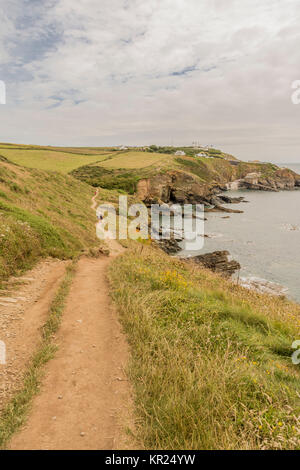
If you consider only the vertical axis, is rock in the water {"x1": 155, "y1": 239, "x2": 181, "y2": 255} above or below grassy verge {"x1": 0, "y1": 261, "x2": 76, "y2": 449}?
below

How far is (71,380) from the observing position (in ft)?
15.0

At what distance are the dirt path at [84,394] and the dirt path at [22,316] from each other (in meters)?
0.59

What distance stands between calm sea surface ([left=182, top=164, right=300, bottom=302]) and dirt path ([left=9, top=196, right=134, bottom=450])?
1862cm

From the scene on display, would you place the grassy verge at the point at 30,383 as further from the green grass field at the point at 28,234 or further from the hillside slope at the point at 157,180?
the hillside slope at the point at 157,180

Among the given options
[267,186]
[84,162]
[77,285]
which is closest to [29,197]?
[77,285]

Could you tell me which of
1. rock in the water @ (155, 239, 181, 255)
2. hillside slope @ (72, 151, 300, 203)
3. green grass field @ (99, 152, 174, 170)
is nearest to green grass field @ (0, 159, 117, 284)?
rock in the water @ (155, 239, 181, 255)

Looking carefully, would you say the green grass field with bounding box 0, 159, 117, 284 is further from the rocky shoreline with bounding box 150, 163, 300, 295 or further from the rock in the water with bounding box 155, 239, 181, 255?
the rocky shoreline with bounding box 150, 163, 300, 295

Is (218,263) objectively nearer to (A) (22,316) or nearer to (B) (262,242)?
(B) (262,242)

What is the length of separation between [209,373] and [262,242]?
36411 mm

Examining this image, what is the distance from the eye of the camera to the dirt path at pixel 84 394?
345cm

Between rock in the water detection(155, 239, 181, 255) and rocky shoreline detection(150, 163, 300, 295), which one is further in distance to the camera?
rock in the water detection(155, 239, 181, 255)

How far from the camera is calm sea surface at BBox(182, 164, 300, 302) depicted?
25.1 meters

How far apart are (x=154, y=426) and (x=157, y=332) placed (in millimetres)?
2285

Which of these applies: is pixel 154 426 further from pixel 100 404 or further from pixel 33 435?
pixel 33 435
